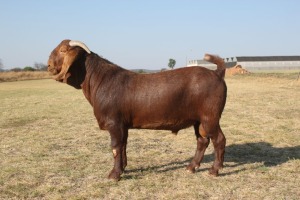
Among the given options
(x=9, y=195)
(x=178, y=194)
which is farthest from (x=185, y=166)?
(x=9, y=195)

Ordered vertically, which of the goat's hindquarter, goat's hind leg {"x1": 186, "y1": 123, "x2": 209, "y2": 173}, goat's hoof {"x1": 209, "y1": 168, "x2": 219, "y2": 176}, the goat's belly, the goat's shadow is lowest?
the goat's shadow

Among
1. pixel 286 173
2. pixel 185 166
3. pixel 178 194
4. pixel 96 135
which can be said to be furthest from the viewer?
pixel 96 135

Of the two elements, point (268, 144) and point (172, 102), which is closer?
point (172, 102)

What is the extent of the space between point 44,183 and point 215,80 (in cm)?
350

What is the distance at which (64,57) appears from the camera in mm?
6078

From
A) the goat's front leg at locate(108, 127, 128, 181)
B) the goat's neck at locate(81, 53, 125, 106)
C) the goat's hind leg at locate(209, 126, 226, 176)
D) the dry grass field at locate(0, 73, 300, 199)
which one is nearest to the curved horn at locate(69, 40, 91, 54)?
the goat's neck at locate(81, 53, 125, 106)

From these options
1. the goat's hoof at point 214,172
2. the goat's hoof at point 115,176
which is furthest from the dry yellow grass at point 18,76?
the goat's hoof at point 214,172

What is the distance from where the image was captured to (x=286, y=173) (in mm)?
6461

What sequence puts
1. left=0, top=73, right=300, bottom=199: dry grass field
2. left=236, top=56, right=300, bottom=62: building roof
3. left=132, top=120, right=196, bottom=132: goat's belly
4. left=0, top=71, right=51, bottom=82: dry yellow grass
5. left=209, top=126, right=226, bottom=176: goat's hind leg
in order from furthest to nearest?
1. left=236, top=56, right=300, bottom=62: building roof
2. left=0, top=71, right=51, bottom=82: dry yellow grass
3. left=209, top=126, right=226, bottom=176: goat's hind leg
4. left=132, top=120, right=196, bottom=132: goat's belly
5. left=0, top=73, right=300, bottom=199: dry grass field

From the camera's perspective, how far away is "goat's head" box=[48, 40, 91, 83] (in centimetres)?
606

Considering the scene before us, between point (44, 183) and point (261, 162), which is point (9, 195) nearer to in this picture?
point (44, 183)

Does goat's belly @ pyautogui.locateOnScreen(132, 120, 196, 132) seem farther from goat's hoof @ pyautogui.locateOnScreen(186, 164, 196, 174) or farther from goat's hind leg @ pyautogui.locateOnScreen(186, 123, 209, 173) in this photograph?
goat's hoof @ pyautogui.locateOnScreen(186, 164, 196, 174)

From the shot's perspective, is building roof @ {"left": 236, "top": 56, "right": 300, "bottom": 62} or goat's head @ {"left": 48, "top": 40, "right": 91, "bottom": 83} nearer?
goat's head @ {"left": 48, "top": 40, "right": 91, "bottom": 83}

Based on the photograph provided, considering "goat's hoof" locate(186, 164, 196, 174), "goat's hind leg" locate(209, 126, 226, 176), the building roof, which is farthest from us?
the building roof
